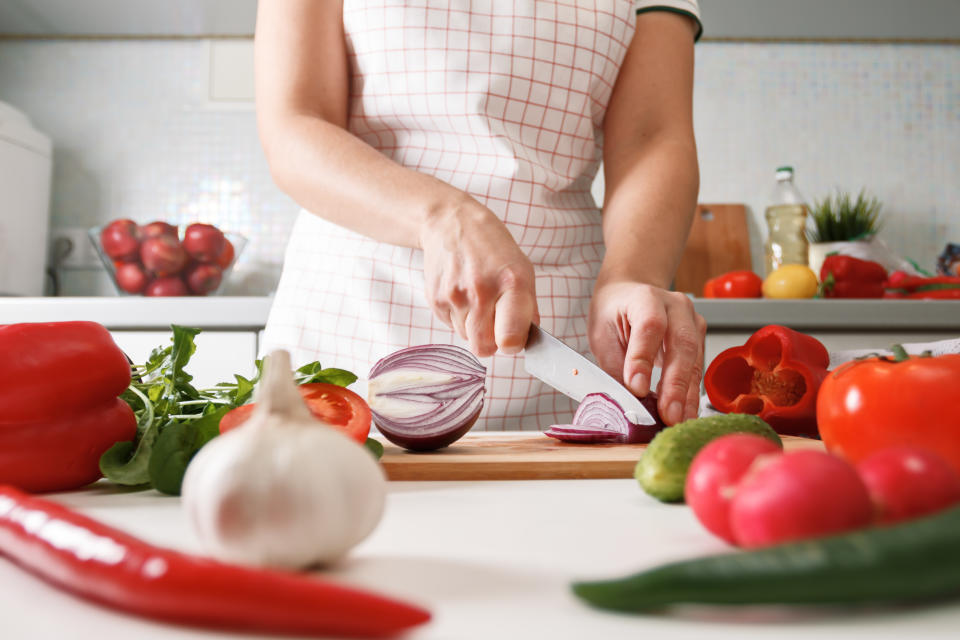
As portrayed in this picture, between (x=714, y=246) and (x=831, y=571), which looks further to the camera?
(x=714, y=246)

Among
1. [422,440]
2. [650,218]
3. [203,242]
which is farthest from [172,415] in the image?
[203,242]

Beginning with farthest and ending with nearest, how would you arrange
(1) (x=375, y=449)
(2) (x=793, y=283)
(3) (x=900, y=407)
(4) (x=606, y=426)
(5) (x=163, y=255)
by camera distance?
(5) (x=163, y=255) < (2) (x=793, y=283) < (4) (x=606, y=426) < (1) (x=375, y=449) < (3) (x=900, y=407)

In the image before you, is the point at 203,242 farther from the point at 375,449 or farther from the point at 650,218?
the point at 375,449

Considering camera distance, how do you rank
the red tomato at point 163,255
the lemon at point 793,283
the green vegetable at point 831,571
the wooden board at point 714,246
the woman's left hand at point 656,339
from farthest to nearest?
1. the wooden board at point 714,246
2. the red tomato at point 163,255
3. the lemon at point 793,283
4. the woman's left hand at point 656,339
5. the green vegetable at point 831,571

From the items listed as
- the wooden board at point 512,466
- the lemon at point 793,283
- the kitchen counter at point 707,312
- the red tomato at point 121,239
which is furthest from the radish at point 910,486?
the red tomato at point 121,239

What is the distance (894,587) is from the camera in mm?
285

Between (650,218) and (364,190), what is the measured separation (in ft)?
1.43

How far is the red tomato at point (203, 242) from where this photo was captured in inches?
91.4

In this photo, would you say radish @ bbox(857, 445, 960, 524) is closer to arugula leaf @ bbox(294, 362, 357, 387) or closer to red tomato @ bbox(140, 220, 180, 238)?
arugula leaf @ bbox(294, 362, 357, 387)

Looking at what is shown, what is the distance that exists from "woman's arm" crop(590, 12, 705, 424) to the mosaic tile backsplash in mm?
1394

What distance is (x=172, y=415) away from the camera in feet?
2.41

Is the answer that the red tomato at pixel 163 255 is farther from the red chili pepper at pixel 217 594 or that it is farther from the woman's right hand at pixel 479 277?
the red chili pepper at pixel 217 594

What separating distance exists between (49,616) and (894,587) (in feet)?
1.06

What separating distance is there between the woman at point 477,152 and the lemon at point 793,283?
40.5 inches
